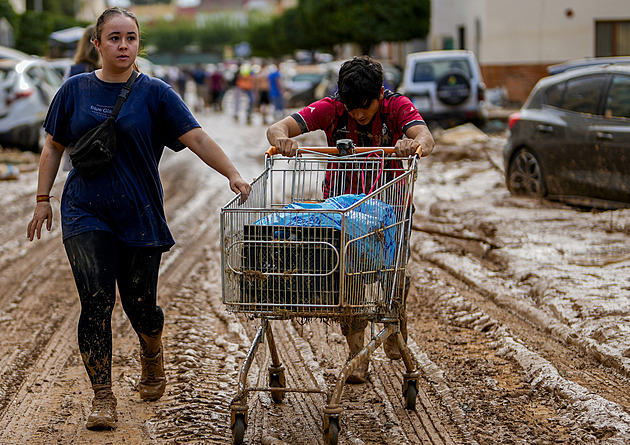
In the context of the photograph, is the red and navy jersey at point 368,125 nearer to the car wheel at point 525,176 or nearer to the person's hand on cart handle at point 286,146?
the person's hand on cart handle at point 286,146

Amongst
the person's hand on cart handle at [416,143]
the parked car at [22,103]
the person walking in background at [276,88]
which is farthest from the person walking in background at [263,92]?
the person's hand on cart handle at [416,143]

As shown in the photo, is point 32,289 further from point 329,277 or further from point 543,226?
point 543,226

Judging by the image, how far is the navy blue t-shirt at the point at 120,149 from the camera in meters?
4.54

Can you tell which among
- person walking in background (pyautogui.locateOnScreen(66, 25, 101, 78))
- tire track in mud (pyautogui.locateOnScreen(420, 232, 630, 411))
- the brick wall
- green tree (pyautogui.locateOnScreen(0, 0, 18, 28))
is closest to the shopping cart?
tire track in mud (pyautogui.locateOnScreen(420, 232, 630, 411))

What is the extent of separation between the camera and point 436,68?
21.2 m

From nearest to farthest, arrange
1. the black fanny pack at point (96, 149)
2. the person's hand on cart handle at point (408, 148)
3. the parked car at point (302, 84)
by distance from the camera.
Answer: the black fanny pack at point (96, 149), the person's hand on cart handle at point (408, 148), the parked car at point (302, 84)

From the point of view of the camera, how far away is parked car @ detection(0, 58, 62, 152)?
54.8 feet

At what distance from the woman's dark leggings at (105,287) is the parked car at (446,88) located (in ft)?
51.8

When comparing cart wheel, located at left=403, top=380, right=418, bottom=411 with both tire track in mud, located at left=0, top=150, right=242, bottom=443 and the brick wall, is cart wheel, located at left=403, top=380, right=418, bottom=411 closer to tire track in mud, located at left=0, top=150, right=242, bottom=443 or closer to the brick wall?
tire track in mud, located at left=0, top=150, right=242, bottom=443

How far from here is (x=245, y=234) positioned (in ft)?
14.0

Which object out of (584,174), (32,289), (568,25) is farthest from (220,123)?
(32,289)

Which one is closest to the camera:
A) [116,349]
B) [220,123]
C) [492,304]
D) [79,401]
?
[79,401]

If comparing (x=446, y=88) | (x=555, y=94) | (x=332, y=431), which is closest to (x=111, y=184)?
(x=332, y=431)

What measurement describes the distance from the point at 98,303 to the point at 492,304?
3474 millimetres
